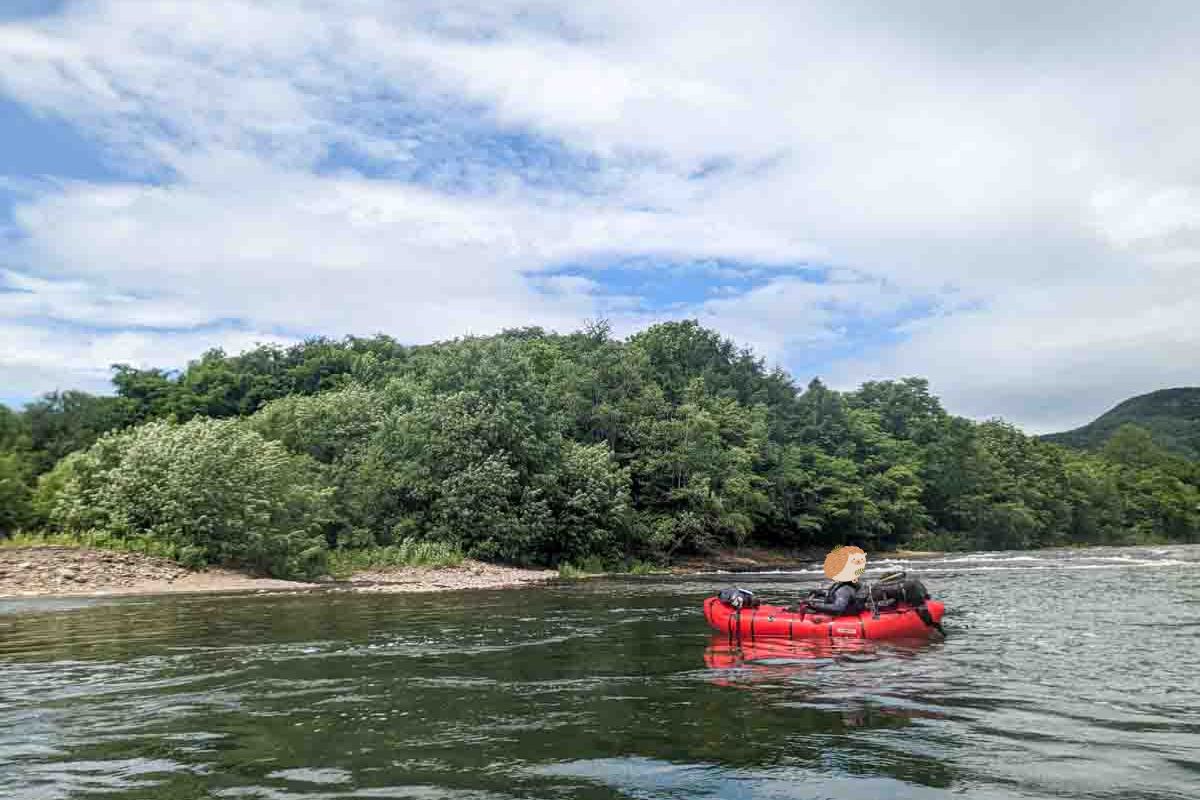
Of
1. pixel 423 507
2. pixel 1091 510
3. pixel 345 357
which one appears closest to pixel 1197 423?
pixel 1091 510

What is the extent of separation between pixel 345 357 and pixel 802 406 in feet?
134

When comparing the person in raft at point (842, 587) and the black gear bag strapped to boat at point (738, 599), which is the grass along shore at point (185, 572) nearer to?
the black gear bag strapped to boat at point (738, 599)

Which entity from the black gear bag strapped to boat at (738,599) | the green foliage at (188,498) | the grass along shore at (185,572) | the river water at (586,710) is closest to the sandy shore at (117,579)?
the grass along shore at (185,572)

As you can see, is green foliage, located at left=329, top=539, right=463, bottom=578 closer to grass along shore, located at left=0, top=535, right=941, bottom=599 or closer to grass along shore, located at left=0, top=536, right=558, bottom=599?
grass along shore, located at left=0, top=535, right=941, bottom=599

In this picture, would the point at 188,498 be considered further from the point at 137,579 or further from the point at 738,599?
the point at 738,599

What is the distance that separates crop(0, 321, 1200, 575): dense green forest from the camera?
3291 cm

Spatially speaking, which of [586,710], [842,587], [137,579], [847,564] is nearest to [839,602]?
[842,587]

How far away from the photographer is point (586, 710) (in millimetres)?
10664

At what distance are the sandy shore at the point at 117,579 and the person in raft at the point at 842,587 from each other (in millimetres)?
17103

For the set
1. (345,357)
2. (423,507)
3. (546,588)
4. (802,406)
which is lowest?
(546,588)

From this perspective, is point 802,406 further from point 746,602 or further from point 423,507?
point 746,602

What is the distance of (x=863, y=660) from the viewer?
14.8m

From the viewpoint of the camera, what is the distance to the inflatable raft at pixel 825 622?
1648 cm

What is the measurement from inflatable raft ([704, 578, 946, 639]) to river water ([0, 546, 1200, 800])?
0.44m
